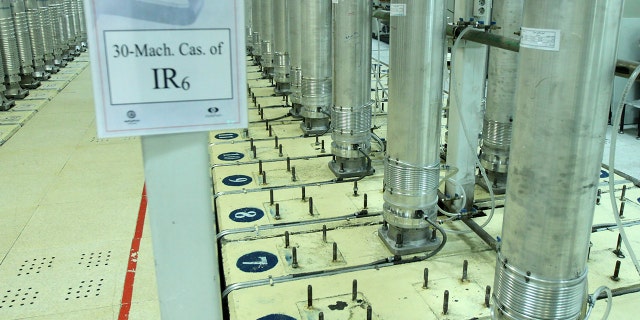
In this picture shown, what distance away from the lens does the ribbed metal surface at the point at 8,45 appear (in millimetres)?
7797

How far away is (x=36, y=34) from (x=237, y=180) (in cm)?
630

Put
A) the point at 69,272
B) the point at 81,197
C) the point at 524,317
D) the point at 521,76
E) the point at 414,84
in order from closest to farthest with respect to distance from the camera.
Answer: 1. the point at 521,76
2. the point at 524,317
3. the point at 414,84
4. the point at 69,272
5. the point at 81,197

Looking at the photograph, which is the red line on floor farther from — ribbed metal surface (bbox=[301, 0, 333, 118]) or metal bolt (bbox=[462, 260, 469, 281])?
ribbed metal surface (bbox=[301, 0, 333, 118])

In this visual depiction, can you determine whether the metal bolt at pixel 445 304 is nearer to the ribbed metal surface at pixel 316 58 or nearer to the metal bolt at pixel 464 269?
the metal bolt at pixel 464 269

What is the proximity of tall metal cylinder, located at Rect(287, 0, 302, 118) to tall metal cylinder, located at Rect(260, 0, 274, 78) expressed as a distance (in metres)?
2.11

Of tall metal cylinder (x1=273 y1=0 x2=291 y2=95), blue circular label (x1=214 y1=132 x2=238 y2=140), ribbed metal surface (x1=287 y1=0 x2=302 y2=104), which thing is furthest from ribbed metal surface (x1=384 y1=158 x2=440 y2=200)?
tall metal cylinder (x1=273 y1=0 x2=291 y2=95)

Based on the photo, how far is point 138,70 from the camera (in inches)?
51.1

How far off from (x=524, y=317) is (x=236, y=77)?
1365mm

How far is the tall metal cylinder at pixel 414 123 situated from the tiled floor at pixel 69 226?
1.57 m

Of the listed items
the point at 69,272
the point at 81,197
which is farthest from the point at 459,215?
the point at 81,197

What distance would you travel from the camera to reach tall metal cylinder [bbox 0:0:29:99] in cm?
780

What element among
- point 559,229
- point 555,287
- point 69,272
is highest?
point 559,229

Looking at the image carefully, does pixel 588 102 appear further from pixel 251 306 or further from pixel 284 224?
pixel 284 224

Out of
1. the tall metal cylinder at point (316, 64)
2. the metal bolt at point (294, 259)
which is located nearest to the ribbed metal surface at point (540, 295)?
the metal bolt at point (294, 259)
